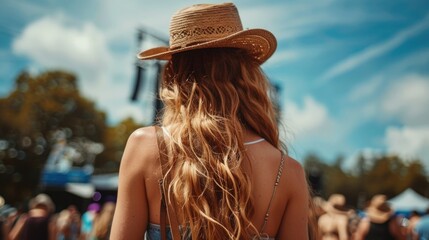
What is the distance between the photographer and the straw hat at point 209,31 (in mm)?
1565

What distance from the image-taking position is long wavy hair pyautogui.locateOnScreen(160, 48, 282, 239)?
1339 mm

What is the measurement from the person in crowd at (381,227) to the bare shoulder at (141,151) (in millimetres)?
5572

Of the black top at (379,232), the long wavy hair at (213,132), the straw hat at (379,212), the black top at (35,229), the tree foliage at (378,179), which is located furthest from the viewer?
the tree foliage at (378,179)

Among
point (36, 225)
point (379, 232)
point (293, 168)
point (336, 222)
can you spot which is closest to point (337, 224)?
point (336, 222)

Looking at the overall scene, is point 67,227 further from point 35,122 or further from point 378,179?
point 378,179

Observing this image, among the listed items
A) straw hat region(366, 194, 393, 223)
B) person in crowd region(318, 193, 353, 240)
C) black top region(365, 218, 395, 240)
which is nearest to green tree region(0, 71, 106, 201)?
person in crowd region(318, 193, 353, 240)

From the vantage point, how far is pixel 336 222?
22.3 feet

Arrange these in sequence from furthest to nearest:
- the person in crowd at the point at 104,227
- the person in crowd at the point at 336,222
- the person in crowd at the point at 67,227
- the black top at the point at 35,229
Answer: the person in crowd at the point at 67,227 < the person in crowd at the point at 104,227 < the black top at the point at 35,229 < the person in crowd at the point at 336,222

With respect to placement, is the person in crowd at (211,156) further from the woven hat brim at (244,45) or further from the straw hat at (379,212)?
the straw hat at (379,212)

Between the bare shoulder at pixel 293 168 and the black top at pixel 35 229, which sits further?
the black top at pixel 35 229

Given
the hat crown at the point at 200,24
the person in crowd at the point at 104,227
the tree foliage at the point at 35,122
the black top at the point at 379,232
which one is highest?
the hat crown at the point at 200,24

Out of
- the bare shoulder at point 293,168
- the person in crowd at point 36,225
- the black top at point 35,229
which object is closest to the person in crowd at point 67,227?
the person in crowd at point 36,225

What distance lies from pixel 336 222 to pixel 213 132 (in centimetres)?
594

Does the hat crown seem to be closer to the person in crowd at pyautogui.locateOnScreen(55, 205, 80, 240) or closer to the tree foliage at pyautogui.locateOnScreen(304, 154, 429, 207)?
the person in crowd at pyautogui.locateOnScreen(55, 205, 80, 240)
